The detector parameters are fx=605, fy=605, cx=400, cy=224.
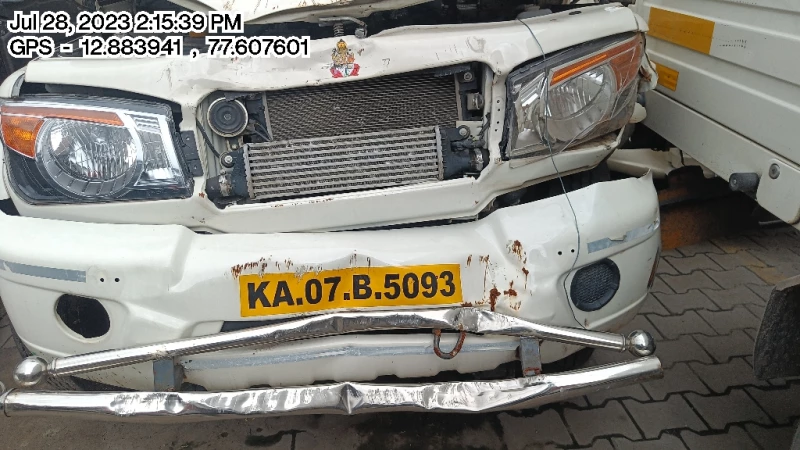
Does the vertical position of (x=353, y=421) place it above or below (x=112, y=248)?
below

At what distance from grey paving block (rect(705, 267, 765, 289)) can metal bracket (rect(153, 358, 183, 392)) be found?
304 cm

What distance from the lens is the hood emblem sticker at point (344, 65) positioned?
1790 mm

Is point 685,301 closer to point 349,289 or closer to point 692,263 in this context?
point 692,263

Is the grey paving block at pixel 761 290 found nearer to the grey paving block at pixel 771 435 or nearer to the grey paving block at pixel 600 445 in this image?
the grey paving block at pixel 771 435

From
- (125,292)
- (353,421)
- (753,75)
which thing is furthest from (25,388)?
(753,75)

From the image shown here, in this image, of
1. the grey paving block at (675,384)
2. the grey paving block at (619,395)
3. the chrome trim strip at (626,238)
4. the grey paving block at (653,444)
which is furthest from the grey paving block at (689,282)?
the chrome trim strip at (626,238)

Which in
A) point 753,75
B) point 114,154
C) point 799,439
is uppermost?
point 753,75

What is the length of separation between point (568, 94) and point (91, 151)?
1.45 metres

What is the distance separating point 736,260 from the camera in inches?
147

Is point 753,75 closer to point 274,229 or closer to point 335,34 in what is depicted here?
point 335,34

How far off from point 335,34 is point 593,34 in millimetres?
828

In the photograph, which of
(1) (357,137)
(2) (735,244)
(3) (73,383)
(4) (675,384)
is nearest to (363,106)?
(1) (357,137)

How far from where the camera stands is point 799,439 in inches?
70.9

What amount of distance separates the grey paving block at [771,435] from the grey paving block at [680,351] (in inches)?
17.0
